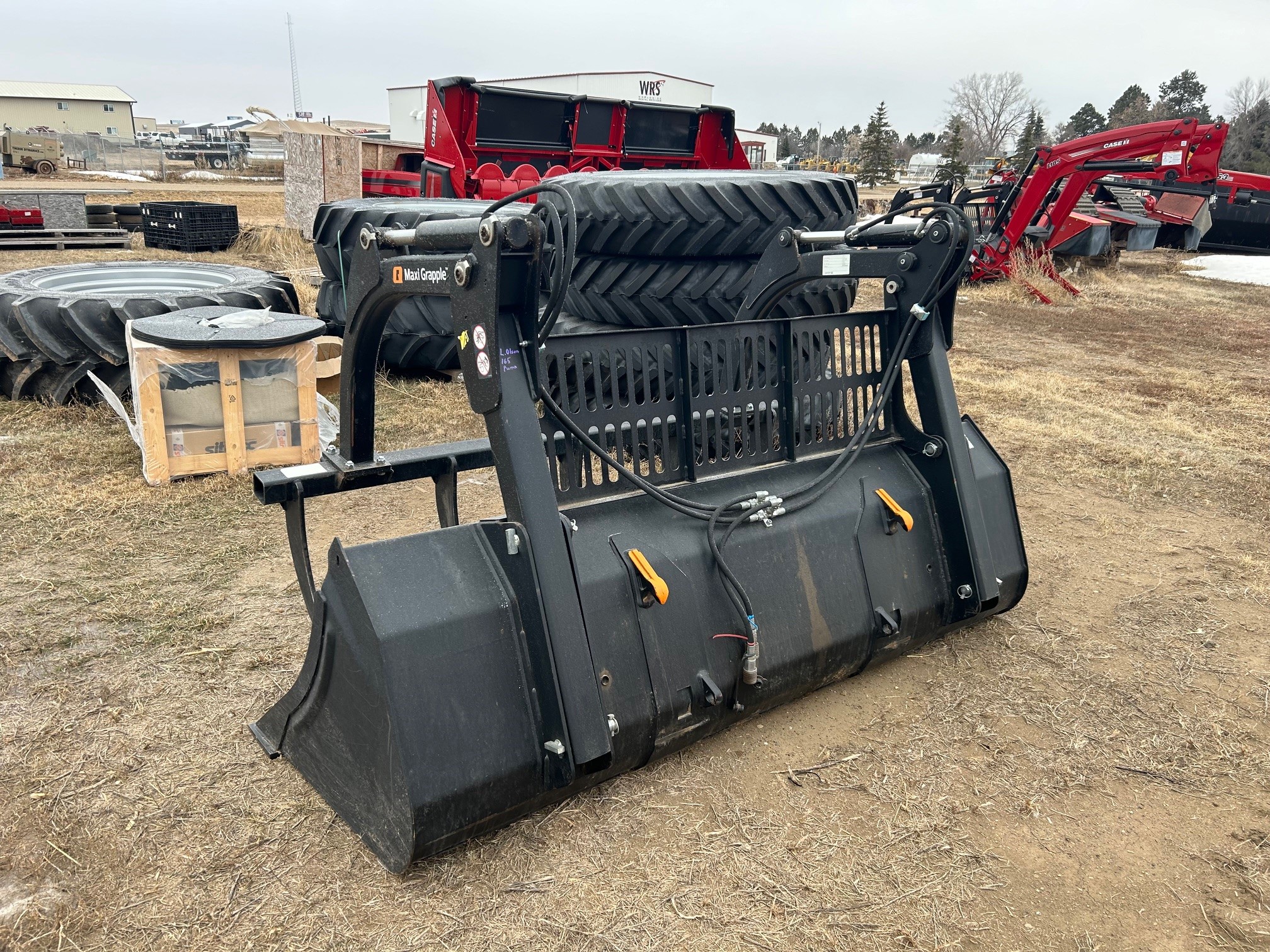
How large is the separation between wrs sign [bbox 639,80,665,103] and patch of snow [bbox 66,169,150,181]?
18226 millimetres

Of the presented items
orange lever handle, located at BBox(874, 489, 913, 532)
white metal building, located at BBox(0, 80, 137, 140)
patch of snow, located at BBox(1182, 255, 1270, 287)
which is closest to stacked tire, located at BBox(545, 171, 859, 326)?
orange lever handle, located at BBox(874, 489, 913, 532)

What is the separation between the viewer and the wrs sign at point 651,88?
36.0m

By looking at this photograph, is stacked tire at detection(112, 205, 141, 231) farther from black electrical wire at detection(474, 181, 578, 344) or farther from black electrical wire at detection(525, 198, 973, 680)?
black electrical wire at detection(474, 181, 578, 344)

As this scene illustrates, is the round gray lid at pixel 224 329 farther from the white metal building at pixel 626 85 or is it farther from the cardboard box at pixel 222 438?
the white metal building at pixel 626 85

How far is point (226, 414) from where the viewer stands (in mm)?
4551

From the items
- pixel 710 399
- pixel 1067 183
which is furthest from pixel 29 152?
pixel 710 399

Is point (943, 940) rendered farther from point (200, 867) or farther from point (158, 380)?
point (158, 380)

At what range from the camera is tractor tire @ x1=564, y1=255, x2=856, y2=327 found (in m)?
4.32

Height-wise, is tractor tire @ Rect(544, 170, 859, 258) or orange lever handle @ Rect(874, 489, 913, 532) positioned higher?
tractor tire @ Rect(544, 170, 859, 258)

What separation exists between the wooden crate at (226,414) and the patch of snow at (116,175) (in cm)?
3172

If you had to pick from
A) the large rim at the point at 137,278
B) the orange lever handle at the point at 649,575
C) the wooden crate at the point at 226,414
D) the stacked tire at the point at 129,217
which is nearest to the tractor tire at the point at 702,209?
the wooden crate at the point at 226,414

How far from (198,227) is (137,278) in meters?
6.49

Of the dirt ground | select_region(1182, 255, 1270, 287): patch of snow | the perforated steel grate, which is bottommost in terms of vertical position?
the dirt ground

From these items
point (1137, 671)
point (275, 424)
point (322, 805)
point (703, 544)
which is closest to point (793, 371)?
point (703, 544)
